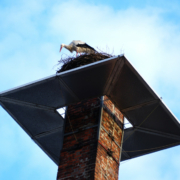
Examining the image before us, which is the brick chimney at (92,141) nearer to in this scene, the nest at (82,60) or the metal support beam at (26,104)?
the metal support beam at (26,104)

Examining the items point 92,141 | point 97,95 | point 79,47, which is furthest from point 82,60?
point 79,47

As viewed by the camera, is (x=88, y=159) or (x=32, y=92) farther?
(x=32, y=92)

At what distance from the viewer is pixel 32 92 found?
9.05 meters

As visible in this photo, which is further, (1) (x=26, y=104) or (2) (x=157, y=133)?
(2) (x=157, y=133)

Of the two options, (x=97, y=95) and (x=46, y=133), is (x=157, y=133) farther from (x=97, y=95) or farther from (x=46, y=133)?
(x=46, y=133)

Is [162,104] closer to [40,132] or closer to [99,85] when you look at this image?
[99,85]

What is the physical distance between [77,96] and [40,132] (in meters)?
1.59

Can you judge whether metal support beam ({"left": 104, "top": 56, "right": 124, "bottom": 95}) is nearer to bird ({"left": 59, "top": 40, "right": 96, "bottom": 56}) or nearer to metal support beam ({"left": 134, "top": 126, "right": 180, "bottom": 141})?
metal support beam ({"left": 134, "top": 126, "right": 180, "bottom": 141})

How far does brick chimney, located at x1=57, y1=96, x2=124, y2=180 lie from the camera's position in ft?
27.0

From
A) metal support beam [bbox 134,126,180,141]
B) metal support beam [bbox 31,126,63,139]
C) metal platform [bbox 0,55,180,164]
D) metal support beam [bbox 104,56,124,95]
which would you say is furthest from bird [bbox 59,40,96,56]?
metal support beam [bbox 104,56,124,95]

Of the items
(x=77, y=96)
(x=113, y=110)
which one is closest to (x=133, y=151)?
(x=113, y=110)

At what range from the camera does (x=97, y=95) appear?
9016 mm

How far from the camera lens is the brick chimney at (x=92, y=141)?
8219 mm

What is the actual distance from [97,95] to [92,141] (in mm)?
1013
